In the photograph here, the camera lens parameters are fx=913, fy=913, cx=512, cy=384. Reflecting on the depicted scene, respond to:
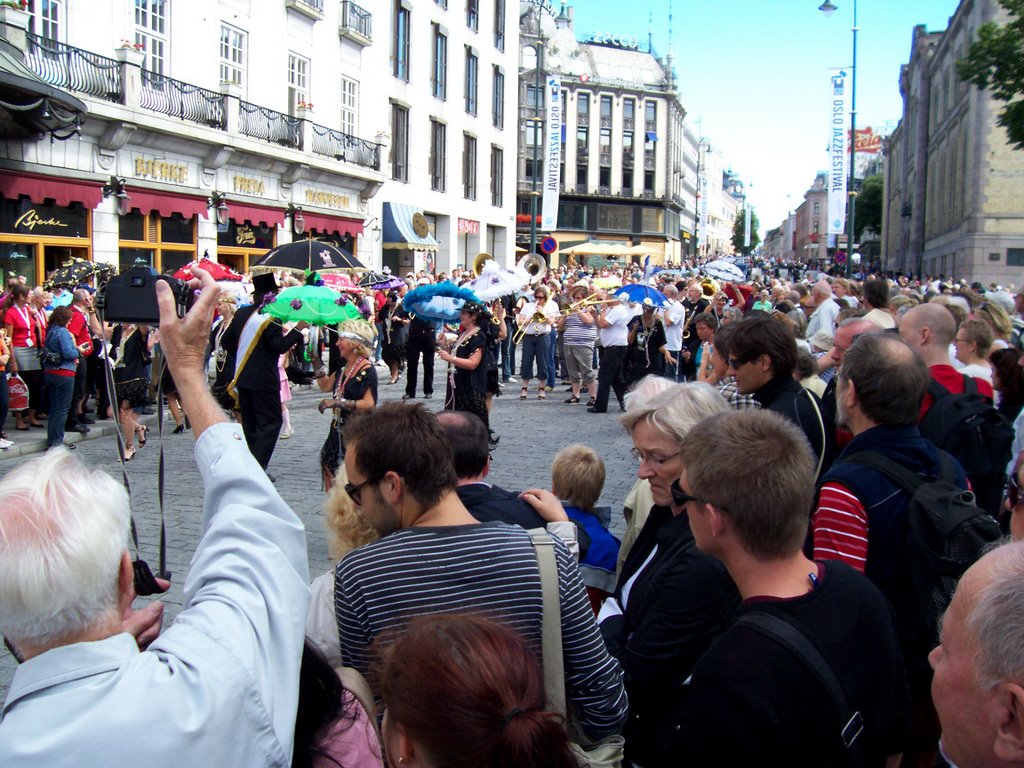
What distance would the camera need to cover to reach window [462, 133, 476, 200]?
1572 inches

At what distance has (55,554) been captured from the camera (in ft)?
4.96

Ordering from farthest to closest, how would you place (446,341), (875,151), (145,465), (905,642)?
(875,151) → (446,341) → (145,465) → (905,642)

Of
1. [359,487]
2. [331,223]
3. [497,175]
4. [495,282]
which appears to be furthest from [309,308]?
[497,175]

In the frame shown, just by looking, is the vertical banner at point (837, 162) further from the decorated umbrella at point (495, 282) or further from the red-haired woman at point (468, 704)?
the red-haired woman at point (468, 704)

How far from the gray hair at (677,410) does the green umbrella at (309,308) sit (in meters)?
5.18

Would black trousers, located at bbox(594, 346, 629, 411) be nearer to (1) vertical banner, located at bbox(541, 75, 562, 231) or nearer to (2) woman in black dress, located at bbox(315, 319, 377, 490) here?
(2) woman in black dress, located at bbox(315, 319, 377, 490)

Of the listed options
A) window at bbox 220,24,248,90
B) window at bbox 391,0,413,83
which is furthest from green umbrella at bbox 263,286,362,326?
window at bbox 391,0,413,83

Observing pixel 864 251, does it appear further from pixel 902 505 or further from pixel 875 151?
pixel 902 505

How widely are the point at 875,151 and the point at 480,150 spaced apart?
12130 centimetres

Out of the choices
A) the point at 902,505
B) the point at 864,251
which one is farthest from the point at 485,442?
the point at 864,251

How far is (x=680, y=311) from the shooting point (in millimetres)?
15250

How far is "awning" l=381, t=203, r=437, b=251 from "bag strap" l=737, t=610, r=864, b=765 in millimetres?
32402

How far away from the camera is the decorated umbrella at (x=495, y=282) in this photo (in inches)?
556

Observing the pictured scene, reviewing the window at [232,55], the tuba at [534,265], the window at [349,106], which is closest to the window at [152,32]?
the window at [232,55]
